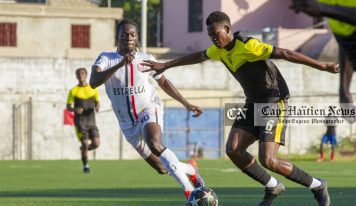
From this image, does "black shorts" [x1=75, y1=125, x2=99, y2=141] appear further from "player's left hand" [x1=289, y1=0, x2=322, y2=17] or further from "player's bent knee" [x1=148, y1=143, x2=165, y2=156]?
"player's left hand" [x1=289, y1=0, x2=322, y2=17]

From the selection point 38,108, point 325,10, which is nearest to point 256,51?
point 325,10

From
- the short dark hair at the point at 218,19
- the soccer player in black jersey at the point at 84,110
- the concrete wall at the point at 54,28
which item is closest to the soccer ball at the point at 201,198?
the short dark hair at the point at 218,19

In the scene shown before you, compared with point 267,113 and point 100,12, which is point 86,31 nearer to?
point 100,12

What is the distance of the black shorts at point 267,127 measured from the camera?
501 inches

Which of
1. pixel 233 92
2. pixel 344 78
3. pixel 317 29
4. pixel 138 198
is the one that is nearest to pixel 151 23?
pixel 317 29

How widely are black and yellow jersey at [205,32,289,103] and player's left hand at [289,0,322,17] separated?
15.2ft

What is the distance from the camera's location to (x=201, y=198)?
12523mm

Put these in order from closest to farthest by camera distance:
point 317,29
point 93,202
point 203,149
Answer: point 93,202
point 203,149
point 317,29

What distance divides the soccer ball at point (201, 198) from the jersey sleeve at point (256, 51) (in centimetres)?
154

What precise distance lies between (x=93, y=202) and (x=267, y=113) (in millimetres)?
2883

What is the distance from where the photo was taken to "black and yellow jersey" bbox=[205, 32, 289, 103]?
12570 millimetres

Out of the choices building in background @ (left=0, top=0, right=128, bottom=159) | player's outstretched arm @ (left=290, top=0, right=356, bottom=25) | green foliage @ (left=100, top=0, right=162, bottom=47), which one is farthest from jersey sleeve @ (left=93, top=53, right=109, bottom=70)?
green foliage @ (left=100, top=0, right=162, bottom=47)

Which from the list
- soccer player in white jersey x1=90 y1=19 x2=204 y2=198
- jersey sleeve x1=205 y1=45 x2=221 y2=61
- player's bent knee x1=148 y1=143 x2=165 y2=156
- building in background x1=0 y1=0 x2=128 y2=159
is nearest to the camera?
jersey sleeve x1=205 y1=45 x2=221 y2=61

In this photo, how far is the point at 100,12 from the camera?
49250mm
